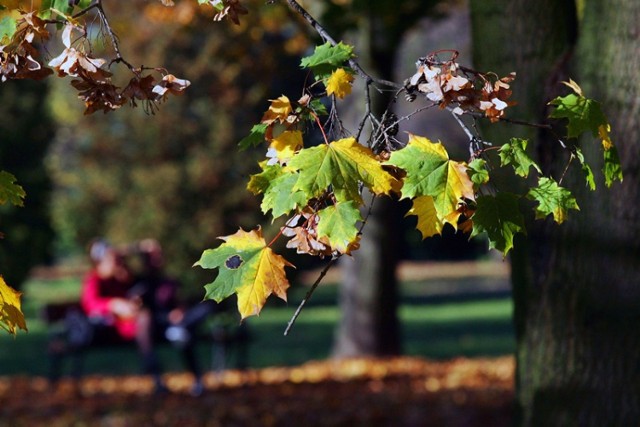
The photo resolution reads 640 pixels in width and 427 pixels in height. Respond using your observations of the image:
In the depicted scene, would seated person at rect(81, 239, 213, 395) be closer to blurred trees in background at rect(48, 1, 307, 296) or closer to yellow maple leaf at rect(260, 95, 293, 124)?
yellow maple leaf at rect(260, 95, 293, 124)

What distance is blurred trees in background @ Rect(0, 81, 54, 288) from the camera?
21.7 m

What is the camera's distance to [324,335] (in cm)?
1703

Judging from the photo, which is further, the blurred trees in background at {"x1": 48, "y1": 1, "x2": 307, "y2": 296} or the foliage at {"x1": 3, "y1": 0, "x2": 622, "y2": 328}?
the blurred trees in background at {"x1": 48, "y1": 1, "x2": 307, "y2": 296}

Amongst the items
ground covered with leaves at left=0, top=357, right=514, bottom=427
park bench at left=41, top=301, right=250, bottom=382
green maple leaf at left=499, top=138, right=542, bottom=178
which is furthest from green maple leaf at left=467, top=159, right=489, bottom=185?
park bench at left=41, top=301, right=250, bottom=382

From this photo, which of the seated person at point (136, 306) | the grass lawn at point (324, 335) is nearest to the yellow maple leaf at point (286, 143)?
the seated person at point (136, 306)

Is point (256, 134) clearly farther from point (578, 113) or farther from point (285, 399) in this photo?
point (285, 399)

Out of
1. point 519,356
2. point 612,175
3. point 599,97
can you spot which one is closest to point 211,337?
point 519,356

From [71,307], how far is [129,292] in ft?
2.05

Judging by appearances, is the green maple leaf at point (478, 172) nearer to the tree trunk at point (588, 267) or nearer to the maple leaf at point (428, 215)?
the maple leaf at point (428, 215)

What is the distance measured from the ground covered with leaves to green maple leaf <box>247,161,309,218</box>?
14.9 feet

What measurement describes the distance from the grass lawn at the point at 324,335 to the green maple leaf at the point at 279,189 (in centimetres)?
794

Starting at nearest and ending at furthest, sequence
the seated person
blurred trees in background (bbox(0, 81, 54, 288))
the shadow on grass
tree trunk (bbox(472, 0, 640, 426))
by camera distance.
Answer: tree trunk (bbox(472, 0, 640, 426))
the seated person
the shadow on grass
blurred trees in background (bbox(0, 81, 54, 288))

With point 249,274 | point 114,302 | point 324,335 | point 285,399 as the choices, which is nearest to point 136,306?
point 114,302

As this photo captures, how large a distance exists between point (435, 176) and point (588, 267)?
256 centimetres
